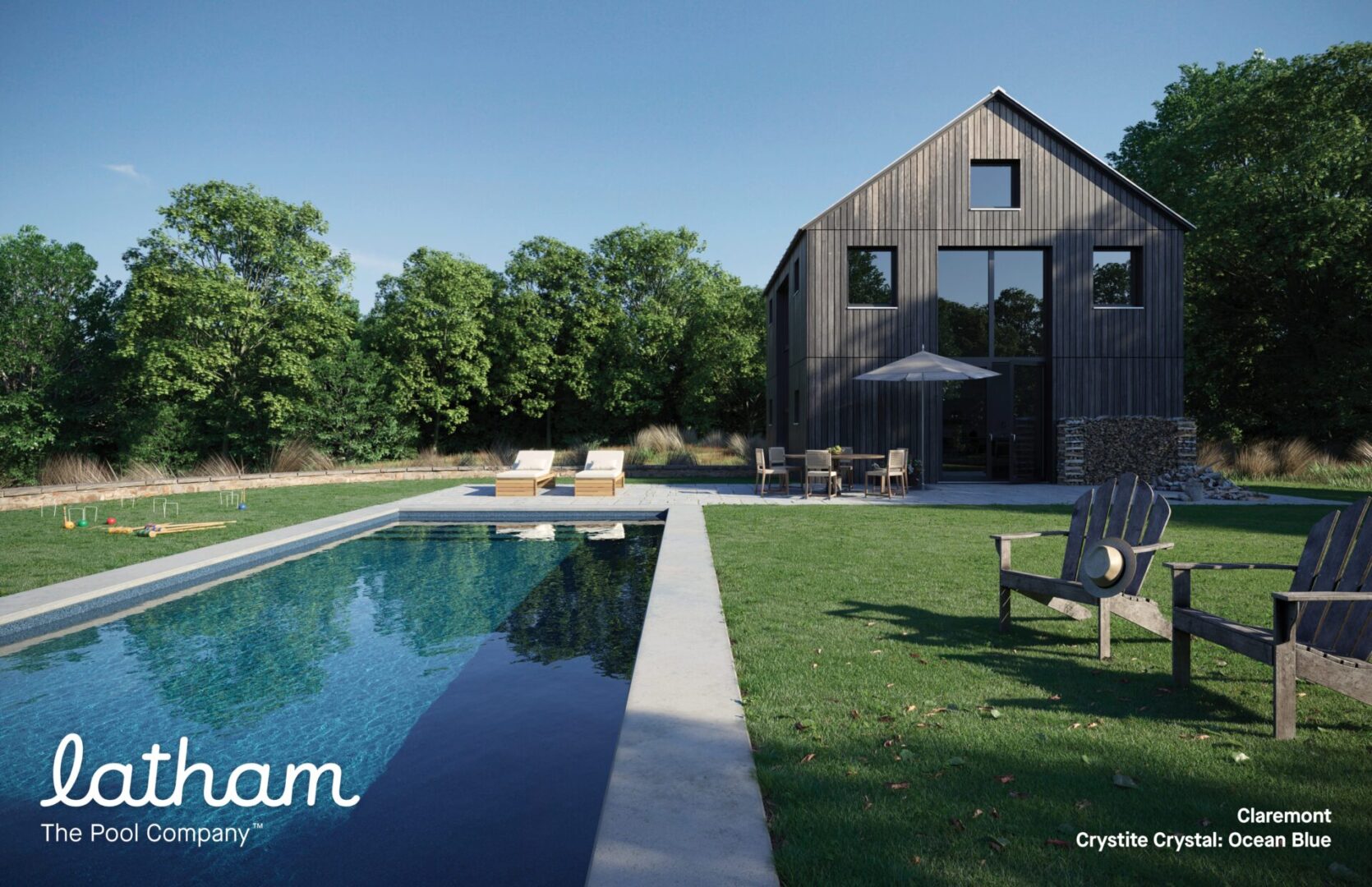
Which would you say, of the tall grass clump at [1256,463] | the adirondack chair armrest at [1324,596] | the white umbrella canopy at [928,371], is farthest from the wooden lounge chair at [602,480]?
the tall grass clump at [1256,463]

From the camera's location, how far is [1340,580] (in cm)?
307

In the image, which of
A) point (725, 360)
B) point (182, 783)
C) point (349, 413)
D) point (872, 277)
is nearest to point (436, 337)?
point (349, 413)

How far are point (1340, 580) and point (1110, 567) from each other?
0.87 metres

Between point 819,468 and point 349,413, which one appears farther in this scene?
point 349,413

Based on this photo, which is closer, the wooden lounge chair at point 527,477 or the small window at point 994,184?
the wooden lounge chair at point 527,477

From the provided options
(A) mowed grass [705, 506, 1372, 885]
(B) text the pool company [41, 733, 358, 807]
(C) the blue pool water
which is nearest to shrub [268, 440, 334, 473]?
(C) the blue pool water

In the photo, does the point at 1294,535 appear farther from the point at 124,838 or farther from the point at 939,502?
the point at 124,838

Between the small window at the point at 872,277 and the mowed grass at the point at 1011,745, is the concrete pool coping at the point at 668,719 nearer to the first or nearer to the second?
the mowed grass at the point at 1011,745

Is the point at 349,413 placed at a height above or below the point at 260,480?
above

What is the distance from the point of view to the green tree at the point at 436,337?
22.3 metres

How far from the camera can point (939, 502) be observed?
11.7 meters

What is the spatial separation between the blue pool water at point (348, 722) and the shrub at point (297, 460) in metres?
12.7

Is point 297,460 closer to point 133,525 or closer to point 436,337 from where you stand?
point 436,337

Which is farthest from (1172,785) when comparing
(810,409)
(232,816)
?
(810,409)
